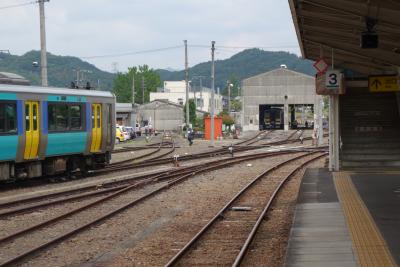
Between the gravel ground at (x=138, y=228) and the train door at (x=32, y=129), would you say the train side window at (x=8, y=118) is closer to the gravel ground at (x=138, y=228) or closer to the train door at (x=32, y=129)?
the train door at (x=32, y=129)

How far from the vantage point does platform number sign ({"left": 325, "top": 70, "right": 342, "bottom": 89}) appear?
68.8 ft

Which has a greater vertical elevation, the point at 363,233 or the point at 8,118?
the point at 8,118

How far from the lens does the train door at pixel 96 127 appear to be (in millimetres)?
23477

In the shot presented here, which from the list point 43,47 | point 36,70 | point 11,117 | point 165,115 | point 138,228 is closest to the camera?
point 138,228

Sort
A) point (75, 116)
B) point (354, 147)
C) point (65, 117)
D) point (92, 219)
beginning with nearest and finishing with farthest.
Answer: point (92, 219)
point (65, 117)
point (75, 116)
point (354, 147)

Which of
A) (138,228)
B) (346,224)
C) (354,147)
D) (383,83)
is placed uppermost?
(383,83)

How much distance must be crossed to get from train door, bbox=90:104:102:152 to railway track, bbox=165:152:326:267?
669 cm

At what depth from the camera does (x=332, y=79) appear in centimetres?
2100

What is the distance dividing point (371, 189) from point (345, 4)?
571 centimetres

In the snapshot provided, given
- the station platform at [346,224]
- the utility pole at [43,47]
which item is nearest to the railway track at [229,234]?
the station platform at [346,224]

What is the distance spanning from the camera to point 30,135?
19625 millimetres

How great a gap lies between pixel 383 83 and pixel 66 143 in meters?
10.4

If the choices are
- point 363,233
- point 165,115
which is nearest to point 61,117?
point 363,233

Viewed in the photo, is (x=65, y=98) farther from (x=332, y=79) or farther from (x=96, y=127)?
(x=332, y=79)
